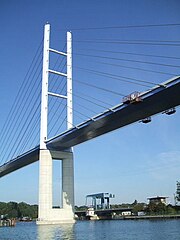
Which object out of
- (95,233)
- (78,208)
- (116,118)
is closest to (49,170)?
(116,118)

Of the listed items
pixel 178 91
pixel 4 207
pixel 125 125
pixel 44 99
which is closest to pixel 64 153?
pixel 44 99

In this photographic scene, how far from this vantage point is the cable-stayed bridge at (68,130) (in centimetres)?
2524

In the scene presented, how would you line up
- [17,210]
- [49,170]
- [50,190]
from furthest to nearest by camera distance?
1. [17,210]
2. [49,170]
3. [50,190]

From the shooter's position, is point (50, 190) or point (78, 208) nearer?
point (50, 190)

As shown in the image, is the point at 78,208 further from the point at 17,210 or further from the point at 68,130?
the point at 68,130

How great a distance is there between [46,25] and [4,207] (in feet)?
231

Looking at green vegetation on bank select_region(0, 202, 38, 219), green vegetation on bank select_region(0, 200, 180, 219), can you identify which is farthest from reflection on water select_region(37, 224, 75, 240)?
green vegetation on bank select_region(0, 202, 38, 219)

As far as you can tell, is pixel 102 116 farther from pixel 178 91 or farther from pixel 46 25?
pixel 46 25

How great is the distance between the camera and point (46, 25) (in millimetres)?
37000

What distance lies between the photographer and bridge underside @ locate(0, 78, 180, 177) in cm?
2377

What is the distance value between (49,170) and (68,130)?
514cm

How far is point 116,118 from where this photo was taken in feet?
90.7

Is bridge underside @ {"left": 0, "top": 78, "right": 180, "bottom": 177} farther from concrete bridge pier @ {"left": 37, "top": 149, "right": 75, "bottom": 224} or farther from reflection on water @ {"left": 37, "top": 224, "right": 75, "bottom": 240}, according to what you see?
reflection on water @ {"left": 37, "top": 224, "right": 75, "bottom": 240}

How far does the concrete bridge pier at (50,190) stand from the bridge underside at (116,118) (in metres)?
Result: 0.85
